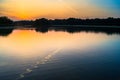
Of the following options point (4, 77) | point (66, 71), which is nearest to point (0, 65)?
point (4, 77)

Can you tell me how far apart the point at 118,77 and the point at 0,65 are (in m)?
8.31

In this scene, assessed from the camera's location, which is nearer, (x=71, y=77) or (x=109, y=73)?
(x=71, y=77)

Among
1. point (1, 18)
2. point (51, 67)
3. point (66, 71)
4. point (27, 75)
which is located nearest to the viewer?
point (27, 75)

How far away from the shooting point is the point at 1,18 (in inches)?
5704

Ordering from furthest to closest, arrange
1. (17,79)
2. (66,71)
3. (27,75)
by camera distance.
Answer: (66,71) < (27,75) < (17,79)

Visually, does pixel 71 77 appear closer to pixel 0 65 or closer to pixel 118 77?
pixel 118 77

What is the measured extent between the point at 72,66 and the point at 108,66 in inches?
104

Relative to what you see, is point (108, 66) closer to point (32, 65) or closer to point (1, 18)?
point (32, 65)

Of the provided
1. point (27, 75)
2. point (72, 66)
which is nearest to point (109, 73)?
point (72, 66)

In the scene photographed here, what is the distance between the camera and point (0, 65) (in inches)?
580

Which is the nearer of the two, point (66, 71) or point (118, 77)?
point (118, 77)

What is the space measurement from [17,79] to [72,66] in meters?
4.70

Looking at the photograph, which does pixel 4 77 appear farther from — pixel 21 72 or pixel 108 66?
pixel 108 66

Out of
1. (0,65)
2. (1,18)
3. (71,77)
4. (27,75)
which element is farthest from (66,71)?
(1,18)
